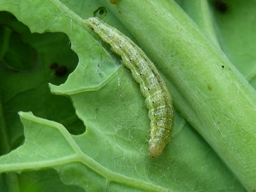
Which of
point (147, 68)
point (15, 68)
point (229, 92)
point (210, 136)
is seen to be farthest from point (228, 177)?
point (15, 68)

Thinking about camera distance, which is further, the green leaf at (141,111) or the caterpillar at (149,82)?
the caterpillar at (149,82)

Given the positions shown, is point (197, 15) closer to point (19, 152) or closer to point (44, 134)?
point (44, 134)

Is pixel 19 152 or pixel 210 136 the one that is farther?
pixel 210 136

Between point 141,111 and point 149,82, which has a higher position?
point 149,82
